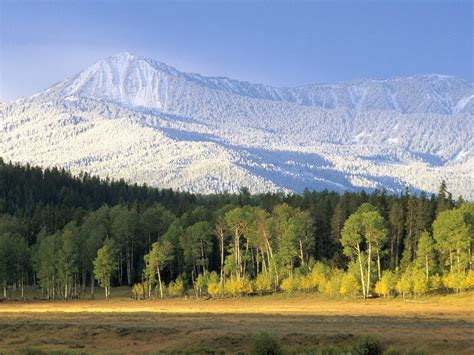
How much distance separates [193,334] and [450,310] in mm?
38301

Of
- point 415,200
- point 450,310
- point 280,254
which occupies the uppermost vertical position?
point 415,200

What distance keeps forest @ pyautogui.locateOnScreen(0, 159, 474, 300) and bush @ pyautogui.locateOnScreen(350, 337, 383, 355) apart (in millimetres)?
60183

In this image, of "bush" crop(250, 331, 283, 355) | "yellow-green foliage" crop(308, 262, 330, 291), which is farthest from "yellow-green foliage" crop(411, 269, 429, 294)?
"bush" crop(250, 331, 283, 355)

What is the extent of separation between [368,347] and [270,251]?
77906mm

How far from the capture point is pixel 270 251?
119312 mm

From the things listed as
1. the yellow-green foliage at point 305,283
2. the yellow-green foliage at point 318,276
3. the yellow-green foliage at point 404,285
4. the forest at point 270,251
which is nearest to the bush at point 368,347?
the yellow-green foliage at point 404,285

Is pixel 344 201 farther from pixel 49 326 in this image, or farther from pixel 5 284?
pixel 49 326

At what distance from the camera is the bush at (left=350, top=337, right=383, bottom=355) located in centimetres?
4034

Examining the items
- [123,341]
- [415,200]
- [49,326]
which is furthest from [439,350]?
[415,200]

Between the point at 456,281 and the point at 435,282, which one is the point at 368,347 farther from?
the point at 435,282

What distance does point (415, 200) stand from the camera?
130625 mm

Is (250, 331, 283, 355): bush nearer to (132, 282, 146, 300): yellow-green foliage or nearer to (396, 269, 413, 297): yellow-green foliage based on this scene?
(396, 269, 413, 297): yellow-green foliage

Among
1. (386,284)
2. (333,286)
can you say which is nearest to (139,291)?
(333,286)

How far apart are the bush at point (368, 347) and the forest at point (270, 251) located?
60183 millimetres
